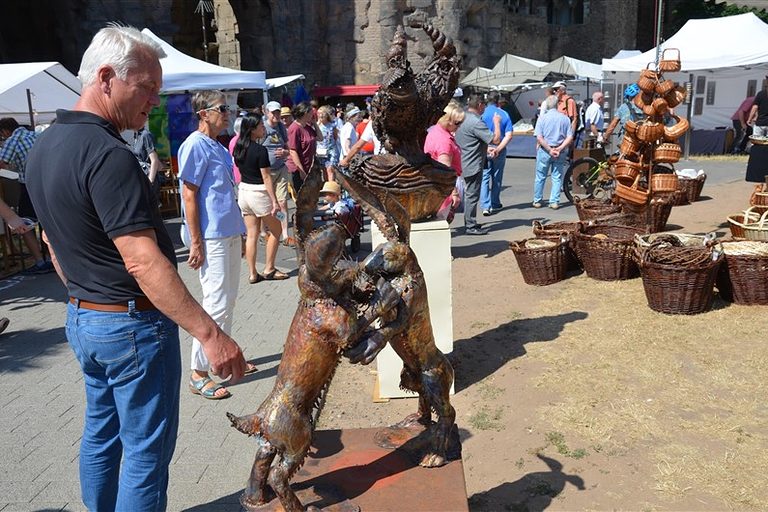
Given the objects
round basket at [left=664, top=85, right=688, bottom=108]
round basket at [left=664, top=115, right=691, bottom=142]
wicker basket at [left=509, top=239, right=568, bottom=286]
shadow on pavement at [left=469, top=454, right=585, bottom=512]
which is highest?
round basket at [left=664, top=85, right=688, bottom=108]

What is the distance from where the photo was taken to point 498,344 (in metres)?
5.34

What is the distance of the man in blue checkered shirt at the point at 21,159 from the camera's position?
25.3 feet

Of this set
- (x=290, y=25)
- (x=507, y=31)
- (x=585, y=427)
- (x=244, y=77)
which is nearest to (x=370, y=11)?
(x=290, y=25)

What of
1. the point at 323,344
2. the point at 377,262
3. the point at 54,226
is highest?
the point at 54,226

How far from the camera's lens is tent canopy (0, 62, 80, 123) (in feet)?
28.0

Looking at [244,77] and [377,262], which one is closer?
[377,262]

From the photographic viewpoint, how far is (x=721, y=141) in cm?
1833

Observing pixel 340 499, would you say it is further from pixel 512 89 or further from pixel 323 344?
pixel 512 89

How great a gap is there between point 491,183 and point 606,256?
4641 millimetres

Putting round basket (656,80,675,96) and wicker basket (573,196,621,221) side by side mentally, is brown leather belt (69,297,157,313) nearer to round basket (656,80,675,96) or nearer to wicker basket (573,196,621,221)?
round basket (656,80,675,96)

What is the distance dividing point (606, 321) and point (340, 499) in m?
3.90

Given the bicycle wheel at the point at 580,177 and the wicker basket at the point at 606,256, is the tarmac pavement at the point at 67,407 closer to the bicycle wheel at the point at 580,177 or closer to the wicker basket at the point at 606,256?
the wicker basket at the point at 606,256

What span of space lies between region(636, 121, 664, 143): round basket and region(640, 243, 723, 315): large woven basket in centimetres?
162

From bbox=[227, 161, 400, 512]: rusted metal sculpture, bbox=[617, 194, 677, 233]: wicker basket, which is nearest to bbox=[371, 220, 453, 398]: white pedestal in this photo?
bbox=[227, 161, 400, 512]: rusted metal sculpture
